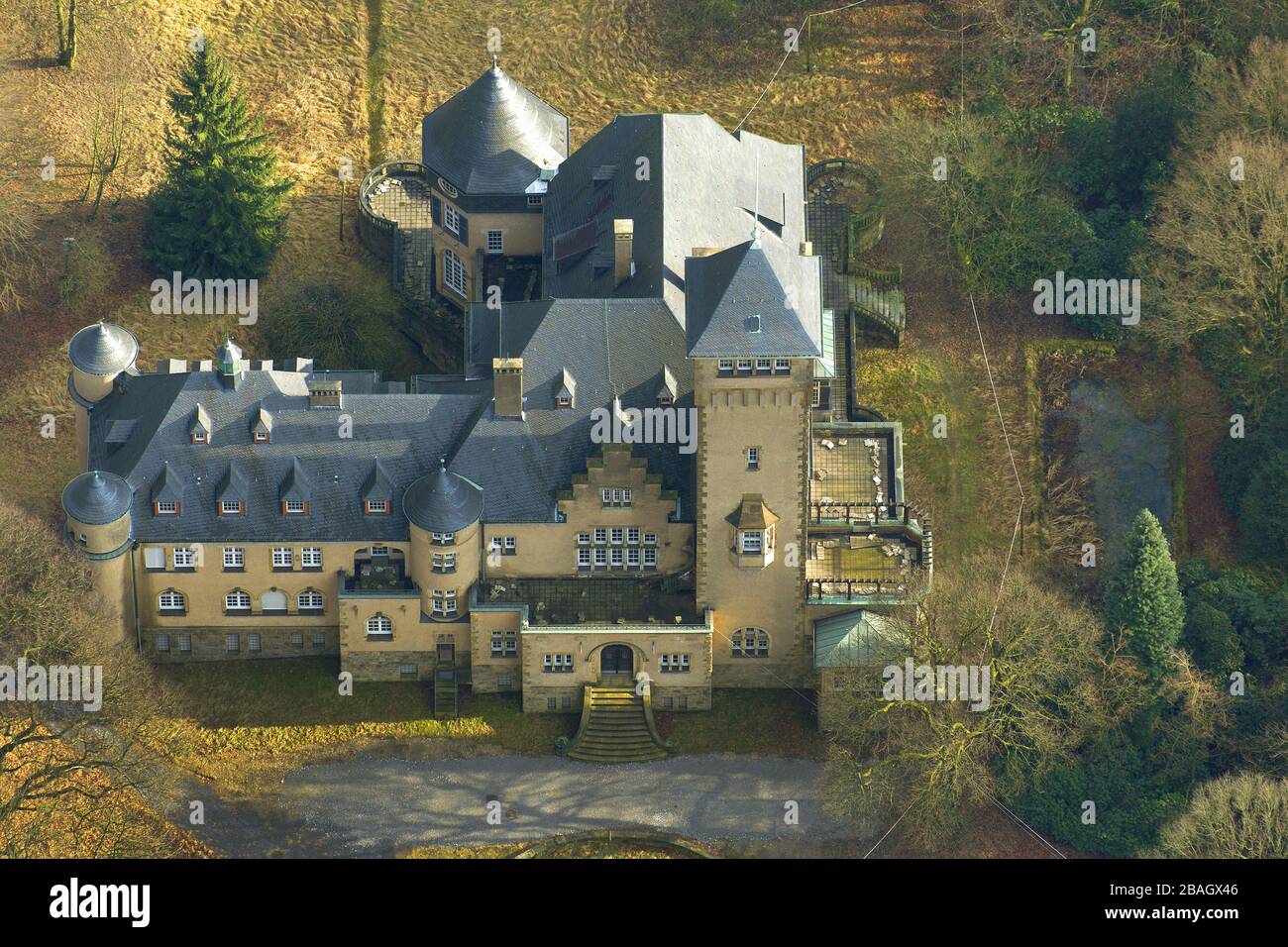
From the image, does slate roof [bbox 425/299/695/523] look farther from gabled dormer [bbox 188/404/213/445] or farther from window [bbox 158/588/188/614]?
window [bbox 158/588/188/614]

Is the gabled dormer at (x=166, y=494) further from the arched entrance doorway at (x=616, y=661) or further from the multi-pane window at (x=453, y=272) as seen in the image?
the multi-pane window at (x=453, y=272)

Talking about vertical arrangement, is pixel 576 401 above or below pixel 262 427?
above

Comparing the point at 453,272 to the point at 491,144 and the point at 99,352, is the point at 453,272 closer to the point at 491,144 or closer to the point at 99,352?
the point at 491,144

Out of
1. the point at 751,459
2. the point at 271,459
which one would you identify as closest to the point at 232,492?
the point at 271,459

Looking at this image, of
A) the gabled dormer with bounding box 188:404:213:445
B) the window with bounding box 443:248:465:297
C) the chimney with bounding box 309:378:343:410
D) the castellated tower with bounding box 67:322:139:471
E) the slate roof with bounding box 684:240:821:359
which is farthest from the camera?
the window with bounding box 443:248:465:297

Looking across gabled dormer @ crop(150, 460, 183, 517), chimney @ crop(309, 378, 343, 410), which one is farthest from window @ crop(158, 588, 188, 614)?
chimney @ crop(309, 378, 343, 410)
